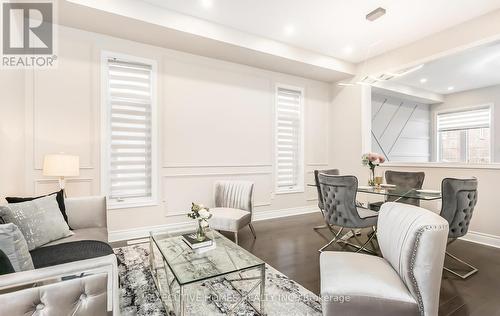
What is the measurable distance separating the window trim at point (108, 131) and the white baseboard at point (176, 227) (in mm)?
376

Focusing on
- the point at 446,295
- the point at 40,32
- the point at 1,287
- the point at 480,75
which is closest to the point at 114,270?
the point at 1,287

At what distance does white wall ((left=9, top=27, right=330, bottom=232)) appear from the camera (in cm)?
338

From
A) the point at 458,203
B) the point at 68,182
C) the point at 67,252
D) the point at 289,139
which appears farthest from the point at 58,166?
the point at 458,203

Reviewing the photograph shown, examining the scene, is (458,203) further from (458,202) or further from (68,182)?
(68,182)

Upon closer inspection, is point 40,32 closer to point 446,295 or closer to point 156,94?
point 156,94

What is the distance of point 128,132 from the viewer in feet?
12.9

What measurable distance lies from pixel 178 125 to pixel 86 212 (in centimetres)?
190

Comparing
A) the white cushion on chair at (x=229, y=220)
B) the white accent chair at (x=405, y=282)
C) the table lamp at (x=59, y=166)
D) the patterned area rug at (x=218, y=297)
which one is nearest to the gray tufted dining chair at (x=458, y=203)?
the white accent chair at (x=405, y=282)

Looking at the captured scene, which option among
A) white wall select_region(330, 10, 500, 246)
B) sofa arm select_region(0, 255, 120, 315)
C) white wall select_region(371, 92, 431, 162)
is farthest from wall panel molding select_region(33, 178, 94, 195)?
white wall select_region(371, 92, 431, 162)

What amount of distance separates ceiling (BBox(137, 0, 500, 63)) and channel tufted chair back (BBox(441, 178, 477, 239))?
2.47 meters

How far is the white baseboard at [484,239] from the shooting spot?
3559mm

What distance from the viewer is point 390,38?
438cm

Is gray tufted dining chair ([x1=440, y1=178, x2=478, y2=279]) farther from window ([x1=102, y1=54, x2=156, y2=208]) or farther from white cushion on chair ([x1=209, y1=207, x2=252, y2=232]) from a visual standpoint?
window ([x1=102, y1=54, x2=156, y2=208])

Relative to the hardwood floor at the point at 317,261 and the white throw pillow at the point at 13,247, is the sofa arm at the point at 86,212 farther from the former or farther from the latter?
the hardwood floor at the point at 317,261
